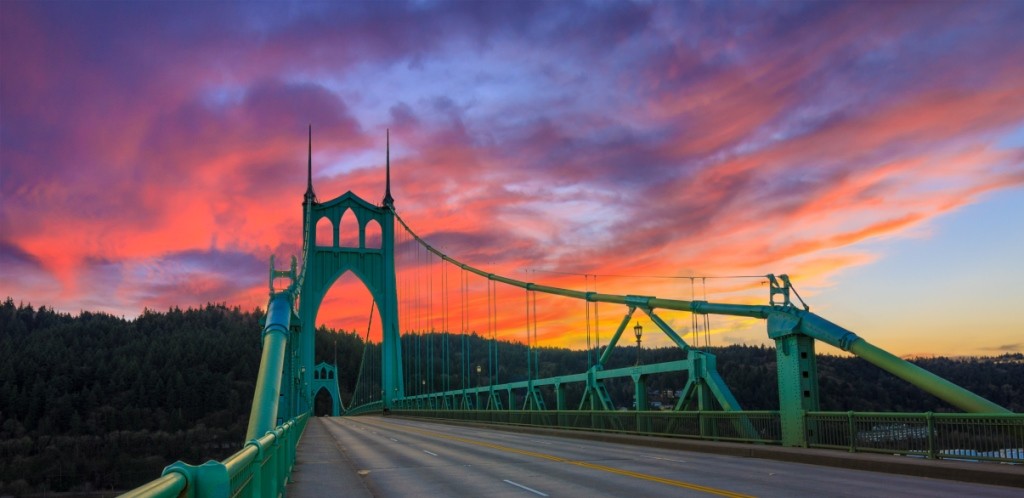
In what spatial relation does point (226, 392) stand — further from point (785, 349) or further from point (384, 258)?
point (785, 349)

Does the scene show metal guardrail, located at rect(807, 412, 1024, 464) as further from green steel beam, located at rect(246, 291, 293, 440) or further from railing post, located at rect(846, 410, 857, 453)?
green steel beam, located at rect(246, 291, 293, 440)

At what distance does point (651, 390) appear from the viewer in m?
96.1

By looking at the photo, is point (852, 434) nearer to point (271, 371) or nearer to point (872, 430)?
point (872, 430)

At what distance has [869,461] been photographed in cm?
1788

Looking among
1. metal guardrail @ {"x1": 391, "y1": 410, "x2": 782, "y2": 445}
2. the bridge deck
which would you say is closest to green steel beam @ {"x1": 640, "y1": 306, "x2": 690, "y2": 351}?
metal guardrail @ {"x1": 391, "y1": 410, "x2": 782, "y2": 445}

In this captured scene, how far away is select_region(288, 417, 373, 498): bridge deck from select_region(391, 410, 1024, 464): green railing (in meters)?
11.4

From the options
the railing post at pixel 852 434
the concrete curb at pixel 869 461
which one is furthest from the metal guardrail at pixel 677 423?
the railing post at pixel 852 434

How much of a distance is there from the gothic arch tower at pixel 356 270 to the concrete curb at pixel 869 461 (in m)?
61.5

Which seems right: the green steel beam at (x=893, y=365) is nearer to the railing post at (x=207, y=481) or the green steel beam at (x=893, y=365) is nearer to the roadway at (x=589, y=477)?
the roadway at (x=589, y=477)

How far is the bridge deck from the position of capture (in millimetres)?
15500

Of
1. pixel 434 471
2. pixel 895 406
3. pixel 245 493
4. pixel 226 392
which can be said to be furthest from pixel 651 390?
pixel 226 392

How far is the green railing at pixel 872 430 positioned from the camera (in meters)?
16.3

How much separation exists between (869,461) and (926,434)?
1.46 m

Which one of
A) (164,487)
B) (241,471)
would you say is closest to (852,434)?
(241,471)
